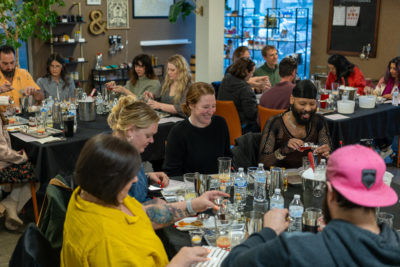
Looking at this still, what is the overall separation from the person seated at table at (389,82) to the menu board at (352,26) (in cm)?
174

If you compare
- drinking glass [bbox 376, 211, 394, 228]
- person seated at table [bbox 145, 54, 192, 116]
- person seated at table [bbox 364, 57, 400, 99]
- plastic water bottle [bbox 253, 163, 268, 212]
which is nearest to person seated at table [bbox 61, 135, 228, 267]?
plastic water bottle [bbox 253, 163, 268, 212]

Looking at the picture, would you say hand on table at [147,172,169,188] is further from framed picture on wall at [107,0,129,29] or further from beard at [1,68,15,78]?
framed picture on wall at [107,0,129,29]

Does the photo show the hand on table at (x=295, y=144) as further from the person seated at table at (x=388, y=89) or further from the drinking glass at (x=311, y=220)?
the person seated at table at (x=388, y=89)

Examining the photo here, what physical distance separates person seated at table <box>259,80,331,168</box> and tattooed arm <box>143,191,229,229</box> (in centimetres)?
108

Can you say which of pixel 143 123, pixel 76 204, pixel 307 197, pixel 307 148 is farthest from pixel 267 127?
pixel 76 204

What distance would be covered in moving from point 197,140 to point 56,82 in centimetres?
275

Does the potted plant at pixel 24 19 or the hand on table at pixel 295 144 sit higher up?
the potted plant at pixel 24 19

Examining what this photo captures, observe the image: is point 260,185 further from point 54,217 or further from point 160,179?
point 54,217

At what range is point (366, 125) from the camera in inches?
197

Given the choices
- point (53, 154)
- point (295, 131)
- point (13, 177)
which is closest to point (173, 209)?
point (295, 131)

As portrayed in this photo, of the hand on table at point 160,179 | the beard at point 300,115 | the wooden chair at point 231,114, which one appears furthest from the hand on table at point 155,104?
the hand on table at point 160,179

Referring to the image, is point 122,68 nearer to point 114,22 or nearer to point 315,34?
point 114,22

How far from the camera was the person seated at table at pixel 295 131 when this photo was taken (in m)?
3.18

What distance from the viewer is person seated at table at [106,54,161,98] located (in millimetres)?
5262
